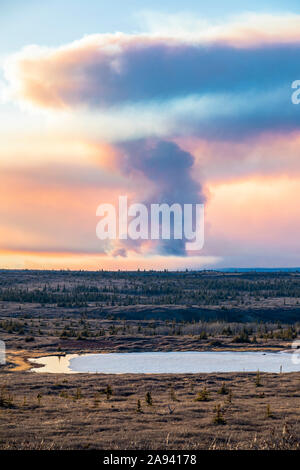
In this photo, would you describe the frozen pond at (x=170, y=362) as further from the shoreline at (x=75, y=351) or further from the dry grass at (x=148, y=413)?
the dry grass at (x=148, y=413)

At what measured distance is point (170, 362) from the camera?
2962 centimetres

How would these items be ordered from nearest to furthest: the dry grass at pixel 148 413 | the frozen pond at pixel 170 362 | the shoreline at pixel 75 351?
the dry grass at pixel 148 413 < the frozen pond at pixel 170 362 < the shoreline at pixel 75 351

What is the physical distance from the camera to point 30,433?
13500 millimetres

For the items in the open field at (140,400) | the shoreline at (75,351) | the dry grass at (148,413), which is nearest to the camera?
the dry grass at (148,413)

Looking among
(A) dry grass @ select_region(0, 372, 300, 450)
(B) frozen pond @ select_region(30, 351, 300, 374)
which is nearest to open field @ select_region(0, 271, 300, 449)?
(A) dry grass @ select_region(0, 372, 300, 450)

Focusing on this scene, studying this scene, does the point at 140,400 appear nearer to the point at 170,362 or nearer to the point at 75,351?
the point at 170,362

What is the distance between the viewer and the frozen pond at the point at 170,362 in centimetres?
2711

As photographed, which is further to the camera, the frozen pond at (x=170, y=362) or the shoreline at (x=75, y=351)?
the shoreline at (x=75, y=351)

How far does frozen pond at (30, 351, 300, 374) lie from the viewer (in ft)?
88.9

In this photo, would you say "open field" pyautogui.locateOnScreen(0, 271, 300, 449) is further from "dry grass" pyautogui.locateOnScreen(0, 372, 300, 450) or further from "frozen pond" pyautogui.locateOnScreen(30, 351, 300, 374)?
"frozen pond" pyautogui.locateOnScreen(30, 351, 300, 374)

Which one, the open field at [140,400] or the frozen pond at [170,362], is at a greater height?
the open field at [140,400]

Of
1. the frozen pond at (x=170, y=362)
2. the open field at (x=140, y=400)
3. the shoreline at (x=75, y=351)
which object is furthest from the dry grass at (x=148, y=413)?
the shoreline at (x=75, y=351)

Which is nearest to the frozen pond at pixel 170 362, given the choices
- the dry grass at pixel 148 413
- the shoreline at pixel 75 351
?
the shoreline at pixel 75 351
